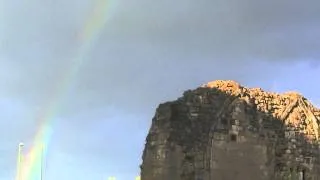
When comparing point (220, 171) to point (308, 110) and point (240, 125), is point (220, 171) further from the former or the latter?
point (308, 110)

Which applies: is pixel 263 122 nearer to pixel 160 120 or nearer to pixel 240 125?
pixel 240 125

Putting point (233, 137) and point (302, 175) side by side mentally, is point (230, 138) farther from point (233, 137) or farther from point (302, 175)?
point (302, 175)

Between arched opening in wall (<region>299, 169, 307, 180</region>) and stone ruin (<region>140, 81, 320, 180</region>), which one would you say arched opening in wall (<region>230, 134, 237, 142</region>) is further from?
arched opening in wall (<region>299, 169, 307, 180</region>)

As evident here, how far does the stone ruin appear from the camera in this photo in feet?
113

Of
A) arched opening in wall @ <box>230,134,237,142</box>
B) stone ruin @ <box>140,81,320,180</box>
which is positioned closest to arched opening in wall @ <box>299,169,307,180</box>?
stone ruin @ <box>140,81,320,180</box>

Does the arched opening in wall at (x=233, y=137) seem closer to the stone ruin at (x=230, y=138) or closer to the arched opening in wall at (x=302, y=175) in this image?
the stone ruin at (x=230, y=138)

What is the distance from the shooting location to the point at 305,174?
3672 cm

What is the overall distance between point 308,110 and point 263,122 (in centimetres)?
310

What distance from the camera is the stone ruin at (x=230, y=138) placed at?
1357 inches

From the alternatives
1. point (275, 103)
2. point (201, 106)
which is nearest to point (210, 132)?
point (201, 106)

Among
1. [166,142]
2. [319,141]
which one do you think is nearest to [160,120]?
[166,142]

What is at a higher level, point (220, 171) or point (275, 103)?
point (275, 103)

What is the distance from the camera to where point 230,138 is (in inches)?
1384

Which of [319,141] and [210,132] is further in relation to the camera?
[319,141]
